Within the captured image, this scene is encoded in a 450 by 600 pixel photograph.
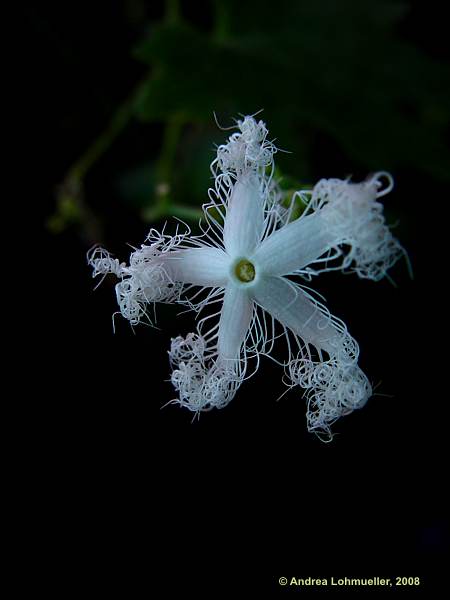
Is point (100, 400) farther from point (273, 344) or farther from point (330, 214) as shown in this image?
point (330, 214)

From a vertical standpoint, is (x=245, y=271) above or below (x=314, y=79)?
below

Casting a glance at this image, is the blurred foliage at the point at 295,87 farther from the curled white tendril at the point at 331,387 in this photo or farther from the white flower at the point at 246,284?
the curled white tendril at the point at 331,387

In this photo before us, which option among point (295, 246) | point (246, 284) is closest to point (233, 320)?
point (246, 284)

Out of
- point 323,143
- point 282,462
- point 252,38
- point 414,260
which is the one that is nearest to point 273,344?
point 282,462

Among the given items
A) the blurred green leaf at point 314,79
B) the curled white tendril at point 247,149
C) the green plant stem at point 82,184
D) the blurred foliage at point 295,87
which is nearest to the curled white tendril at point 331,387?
the curled white tendril at point 247,149

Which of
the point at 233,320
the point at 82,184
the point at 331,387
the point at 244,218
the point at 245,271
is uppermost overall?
the point at 82,184

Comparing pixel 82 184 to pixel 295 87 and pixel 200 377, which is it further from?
pixel 200 377

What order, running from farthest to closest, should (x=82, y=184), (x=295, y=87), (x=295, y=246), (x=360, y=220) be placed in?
(x=82, y=184) < (x=295, y=87) < (x=295, y=246) < (x=360, y=220)
